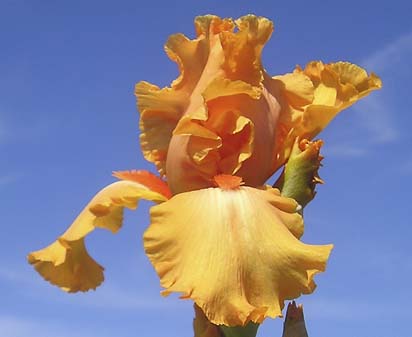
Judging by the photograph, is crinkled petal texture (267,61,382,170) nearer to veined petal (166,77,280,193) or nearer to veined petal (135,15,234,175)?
veined petal (166,77,280,193)

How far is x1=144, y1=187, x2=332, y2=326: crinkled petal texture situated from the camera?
2.43m

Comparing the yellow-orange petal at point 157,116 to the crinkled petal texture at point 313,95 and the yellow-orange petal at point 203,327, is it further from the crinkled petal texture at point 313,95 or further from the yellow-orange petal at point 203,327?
the yellow-orange petal at point 203,327

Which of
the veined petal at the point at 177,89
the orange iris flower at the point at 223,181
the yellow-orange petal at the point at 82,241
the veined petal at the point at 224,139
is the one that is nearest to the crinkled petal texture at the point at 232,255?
the orange iris flower at the point at 223,181

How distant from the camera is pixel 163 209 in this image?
2.61 m

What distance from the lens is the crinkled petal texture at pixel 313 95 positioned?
3035mm

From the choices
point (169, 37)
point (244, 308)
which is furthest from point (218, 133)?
point (244, 308)

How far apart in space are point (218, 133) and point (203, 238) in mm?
533

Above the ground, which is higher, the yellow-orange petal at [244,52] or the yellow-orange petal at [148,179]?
the yellow-orange petal at [244,52]

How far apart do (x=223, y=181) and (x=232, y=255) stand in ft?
1.32

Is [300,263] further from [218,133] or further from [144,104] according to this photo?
[144,104]

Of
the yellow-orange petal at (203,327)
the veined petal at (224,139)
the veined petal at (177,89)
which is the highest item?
the veined petal at (177,89)

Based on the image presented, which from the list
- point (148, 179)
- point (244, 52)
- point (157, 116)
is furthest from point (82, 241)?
point (244, 52)

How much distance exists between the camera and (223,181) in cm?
280

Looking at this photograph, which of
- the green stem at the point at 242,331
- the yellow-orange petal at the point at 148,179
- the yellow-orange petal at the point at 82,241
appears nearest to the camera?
the green stem at the point at 242,331
